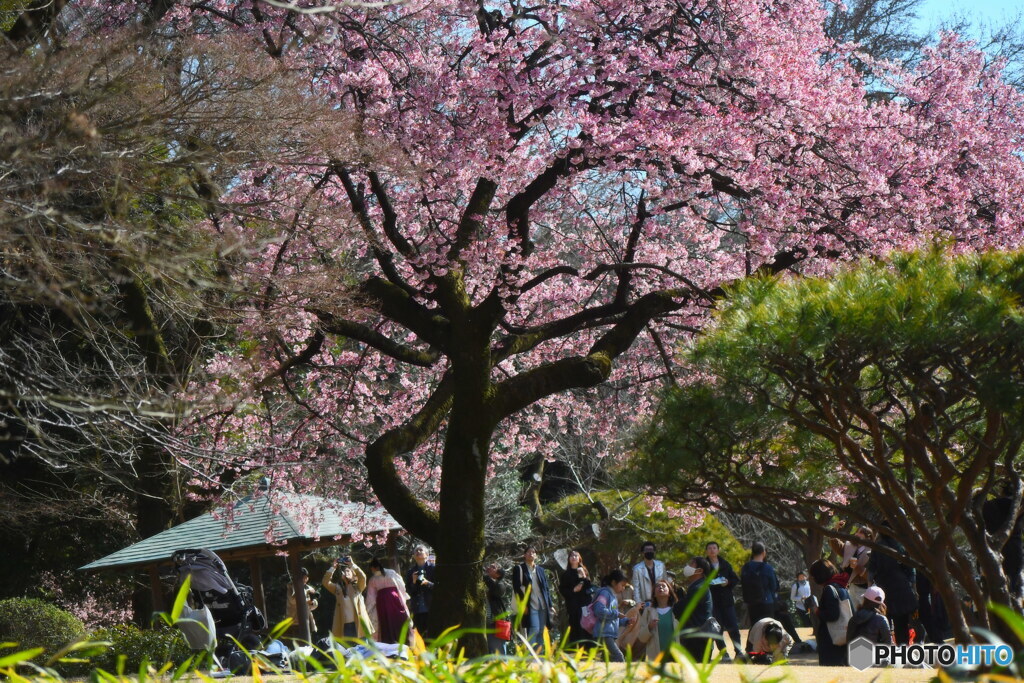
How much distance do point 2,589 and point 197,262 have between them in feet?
43.4

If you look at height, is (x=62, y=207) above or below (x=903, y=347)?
above

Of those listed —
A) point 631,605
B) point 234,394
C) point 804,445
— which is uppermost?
point 234,394

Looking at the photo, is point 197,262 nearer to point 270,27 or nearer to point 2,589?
point 270,27

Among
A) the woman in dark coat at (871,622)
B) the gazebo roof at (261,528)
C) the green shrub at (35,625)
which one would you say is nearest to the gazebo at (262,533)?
the gazebo roof at (261,528)

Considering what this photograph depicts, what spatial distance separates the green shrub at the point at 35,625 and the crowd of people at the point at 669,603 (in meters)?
3.53

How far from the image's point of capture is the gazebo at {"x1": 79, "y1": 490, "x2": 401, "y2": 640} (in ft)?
44.0

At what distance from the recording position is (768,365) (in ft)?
22.2

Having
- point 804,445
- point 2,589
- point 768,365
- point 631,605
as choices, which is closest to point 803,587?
point 631,605

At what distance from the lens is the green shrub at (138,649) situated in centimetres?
883

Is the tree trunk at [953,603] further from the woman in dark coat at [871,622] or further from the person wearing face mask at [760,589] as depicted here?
the person wearing face mask at [760,589]

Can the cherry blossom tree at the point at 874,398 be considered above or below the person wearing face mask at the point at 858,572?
above

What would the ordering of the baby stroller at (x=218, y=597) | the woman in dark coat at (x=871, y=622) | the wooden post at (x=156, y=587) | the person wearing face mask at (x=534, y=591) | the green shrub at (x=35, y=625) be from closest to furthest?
the woman in dark coat at (x=871, y=622) → the baby stroller at (x=218, y=597) → the person wearing face mask at (x=534, y=591) → the green shrub at (x=35, y=625) → the wooden post at (x=156, y=587)

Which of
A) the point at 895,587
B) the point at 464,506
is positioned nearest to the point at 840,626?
the point at 895,587

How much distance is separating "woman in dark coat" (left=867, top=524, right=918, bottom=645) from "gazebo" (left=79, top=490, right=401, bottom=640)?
692 cm
